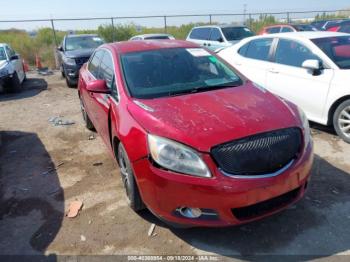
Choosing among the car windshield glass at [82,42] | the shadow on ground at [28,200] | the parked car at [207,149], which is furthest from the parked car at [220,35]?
the parked car at [207,149]

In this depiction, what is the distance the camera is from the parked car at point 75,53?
1103cm

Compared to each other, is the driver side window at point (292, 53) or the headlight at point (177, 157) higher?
the driver side window at point (292, 53)

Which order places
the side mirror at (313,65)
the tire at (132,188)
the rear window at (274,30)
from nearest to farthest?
the tire at (132,188) < the side mirror at (313,65) < the rear window at (274,30)

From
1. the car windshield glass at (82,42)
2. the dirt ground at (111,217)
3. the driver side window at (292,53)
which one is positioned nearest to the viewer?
the dirt ground at (111,217)

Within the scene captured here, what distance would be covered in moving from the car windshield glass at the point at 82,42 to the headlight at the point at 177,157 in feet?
34.1

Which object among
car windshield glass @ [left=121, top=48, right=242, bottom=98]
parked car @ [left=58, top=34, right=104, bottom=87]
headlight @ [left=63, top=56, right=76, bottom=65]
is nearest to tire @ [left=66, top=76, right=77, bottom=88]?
parked car @ [left=58, top=34, right=104, bottom=87]

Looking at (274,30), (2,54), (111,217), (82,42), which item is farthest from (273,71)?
(274,30)

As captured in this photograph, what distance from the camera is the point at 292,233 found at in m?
3.21

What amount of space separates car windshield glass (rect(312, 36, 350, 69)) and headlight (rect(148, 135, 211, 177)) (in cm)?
367

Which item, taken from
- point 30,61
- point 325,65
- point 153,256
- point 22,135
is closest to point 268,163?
point 153,256

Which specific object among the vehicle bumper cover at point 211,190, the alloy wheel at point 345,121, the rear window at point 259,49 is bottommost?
the alloy wheel at point 345,121

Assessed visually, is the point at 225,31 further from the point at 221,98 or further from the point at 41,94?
the point at 221,98

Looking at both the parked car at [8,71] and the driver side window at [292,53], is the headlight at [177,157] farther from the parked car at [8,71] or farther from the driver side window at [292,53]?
the parked car at [8,71]

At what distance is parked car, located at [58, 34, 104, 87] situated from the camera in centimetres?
1103
